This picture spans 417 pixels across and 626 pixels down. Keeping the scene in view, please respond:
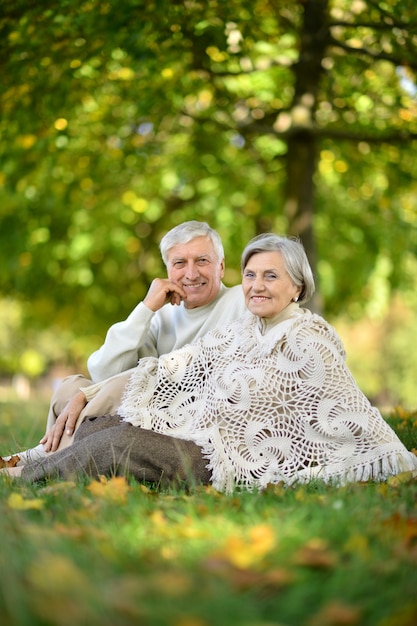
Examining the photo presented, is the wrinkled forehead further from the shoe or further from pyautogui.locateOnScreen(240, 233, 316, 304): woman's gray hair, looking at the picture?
the shoe

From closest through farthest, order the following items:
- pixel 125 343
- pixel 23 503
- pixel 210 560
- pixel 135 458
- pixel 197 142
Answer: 1. pixel 210 560
2. pixel 23 503
3. pixel 135 458
4. pixel 125 343
5. pixel 197 142

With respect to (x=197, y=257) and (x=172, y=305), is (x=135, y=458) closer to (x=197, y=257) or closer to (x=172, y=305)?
(x=172, y=305)

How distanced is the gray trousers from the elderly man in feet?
1.74

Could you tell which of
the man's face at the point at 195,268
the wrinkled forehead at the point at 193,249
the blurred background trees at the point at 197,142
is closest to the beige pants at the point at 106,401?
the man's face at the point at 195,268

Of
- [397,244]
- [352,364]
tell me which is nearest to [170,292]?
[397,244]

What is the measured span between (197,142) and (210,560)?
8.78 m

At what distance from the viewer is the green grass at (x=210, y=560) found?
2051mm

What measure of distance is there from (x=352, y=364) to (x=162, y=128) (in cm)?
2463

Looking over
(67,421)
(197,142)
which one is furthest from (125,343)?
(197,142)

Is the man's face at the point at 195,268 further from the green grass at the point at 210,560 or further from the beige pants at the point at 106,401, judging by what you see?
the green grass at the point at 210,560

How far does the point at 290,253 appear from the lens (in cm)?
437

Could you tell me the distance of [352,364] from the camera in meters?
33.5

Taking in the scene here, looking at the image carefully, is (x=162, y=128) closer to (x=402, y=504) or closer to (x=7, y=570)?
(x=402, y=504)

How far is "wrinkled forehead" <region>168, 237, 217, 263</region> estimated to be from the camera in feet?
16.3
